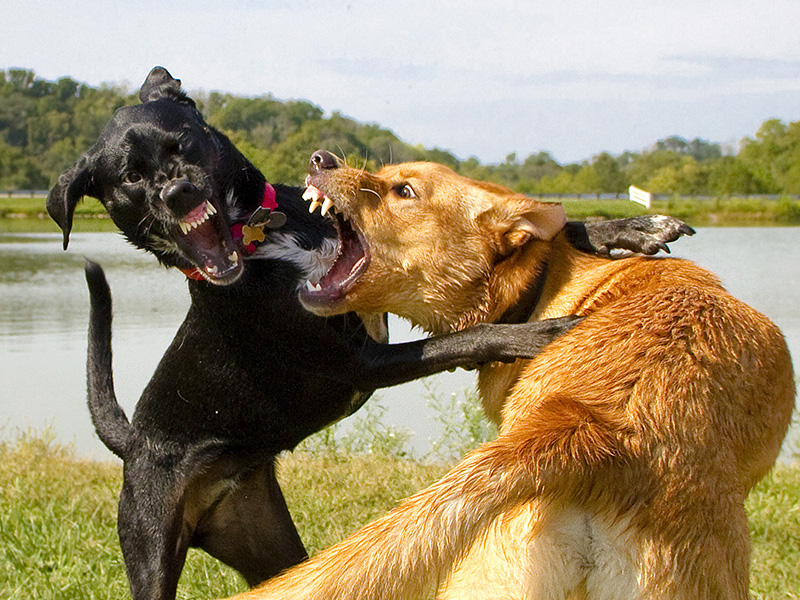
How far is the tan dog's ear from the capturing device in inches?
134

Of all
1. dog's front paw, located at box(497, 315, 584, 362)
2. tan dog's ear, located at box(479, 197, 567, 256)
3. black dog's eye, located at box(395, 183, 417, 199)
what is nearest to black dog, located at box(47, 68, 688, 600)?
tan dog's ear, located at box(479, 197, 567, 256)

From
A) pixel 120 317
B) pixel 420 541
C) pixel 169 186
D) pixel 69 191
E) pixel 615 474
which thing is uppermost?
pixel 169 186

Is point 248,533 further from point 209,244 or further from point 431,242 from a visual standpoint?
point 431,242

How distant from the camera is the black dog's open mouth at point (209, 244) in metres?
3.89

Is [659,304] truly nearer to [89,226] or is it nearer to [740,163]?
[89,226]

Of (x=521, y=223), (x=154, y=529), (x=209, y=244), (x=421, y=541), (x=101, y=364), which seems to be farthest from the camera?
(x=101, y=364)

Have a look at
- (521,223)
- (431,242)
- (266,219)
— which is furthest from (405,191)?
(266,219)

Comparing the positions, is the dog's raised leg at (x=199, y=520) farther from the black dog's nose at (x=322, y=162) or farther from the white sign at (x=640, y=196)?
the white sign at (x=640, y=196)

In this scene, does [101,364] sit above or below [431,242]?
below

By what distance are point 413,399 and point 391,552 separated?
6.55 m

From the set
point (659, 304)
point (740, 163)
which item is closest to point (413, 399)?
point (659, 304)

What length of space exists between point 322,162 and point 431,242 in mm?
612

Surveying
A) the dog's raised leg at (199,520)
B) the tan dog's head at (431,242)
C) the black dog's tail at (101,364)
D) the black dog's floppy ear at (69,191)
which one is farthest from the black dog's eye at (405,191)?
the black dog's tail at (101,364)

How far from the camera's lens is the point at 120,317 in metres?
11.5
